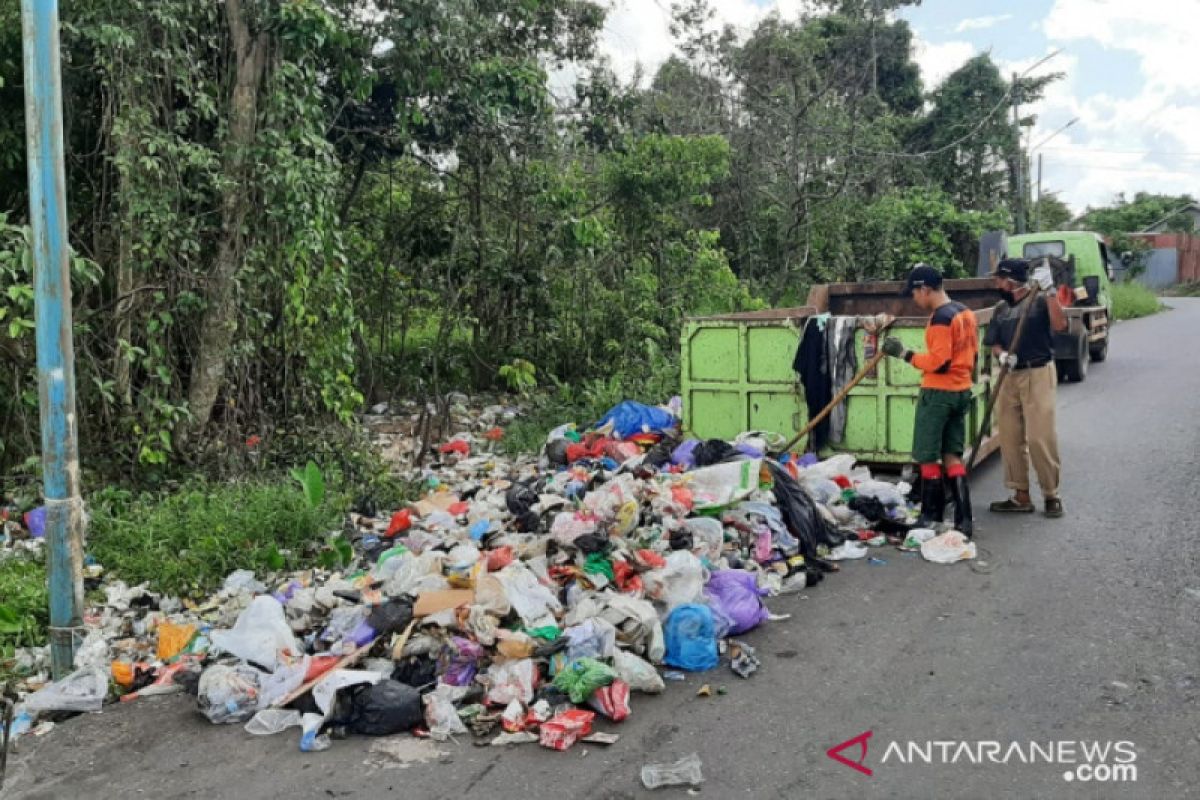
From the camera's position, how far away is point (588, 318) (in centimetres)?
1093

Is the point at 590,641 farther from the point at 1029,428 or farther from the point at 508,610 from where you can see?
the point at 1029,428

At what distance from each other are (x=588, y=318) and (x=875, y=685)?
24.3ft

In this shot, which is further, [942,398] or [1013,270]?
[1013,270]

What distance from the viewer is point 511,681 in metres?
3.94

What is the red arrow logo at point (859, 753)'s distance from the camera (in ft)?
11.0

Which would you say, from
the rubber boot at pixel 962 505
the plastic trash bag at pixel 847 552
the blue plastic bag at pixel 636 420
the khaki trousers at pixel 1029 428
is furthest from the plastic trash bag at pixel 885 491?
the blue plastic bag at pixel 636 420

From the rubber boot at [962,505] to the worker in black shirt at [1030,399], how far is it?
2.39 ft

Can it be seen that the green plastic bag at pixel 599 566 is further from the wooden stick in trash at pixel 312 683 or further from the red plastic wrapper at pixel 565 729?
the wooden stick in trash at pixel 312 683

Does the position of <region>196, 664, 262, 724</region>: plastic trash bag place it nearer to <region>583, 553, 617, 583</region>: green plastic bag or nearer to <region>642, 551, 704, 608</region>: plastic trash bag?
<region>583, 553, 617, 583</region>: green plastic bag

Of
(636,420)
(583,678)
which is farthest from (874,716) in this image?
(636,420)

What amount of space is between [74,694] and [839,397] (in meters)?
5.20

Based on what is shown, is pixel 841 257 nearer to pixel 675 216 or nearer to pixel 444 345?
pixel 675 216

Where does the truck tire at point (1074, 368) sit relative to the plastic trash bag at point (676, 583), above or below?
above

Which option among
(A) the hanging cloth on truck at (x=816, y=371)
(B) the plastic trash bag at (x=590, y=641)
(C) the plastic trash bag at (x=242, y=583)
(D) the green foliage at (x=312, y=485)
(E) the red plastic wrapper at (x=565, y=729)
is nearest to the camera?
(E) the red plastic wrapper at (x=565, y=729)
